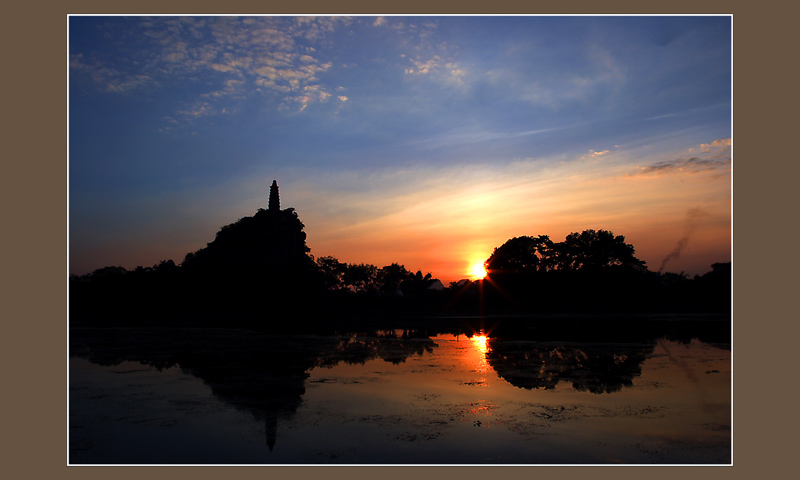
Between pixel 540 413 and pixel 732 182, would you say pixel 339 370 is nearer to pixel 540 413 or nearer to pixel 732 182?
pixel 540 413

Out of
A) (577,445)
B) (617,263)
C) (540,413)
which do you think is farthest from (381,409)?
(617,263)

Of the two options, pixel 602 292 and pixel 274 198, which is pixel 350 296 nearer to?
pixel 602 292

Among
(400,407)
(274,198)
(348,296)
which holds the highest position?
(274,198)

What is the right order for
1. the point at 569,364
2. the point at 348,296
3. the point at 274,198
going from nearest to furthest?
the point at 569,364
the point at 348,296
the point at 274,198

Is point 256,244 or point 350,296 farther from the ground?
point 256,244

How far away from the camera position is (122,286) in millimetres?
57031

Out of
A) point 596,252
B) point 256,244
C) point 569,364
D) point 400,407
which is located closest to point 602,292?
point 596,252

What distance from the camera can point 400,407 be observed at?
10.0m

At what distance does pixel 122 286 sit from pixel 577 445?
61950 mm

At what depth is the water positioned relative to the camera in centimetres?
748

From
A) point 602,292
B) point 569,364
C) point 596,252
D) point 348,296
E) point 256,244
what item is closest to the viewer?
point 569,364

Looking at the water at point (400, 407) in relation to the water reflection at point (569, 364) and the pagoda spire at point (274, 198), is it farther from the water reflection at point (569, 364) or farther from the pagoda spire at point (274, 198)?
the pagoda spire at point (274, 198)

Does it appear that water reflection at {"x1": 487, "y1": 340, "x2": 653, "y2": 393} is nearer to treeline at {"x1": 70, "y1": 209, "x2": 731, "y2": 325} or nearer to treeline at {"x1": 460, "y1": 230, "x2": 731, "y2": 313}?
treeline at {"x1": 70, "y1": 209, "x2": 731, "y2": 325}

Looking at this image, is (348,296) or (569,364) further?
(348,296)
